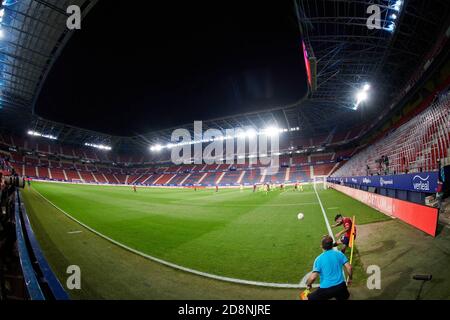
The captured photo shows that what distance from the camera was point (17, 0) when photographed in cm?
2070

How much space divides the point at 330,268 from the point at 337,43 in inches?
1118

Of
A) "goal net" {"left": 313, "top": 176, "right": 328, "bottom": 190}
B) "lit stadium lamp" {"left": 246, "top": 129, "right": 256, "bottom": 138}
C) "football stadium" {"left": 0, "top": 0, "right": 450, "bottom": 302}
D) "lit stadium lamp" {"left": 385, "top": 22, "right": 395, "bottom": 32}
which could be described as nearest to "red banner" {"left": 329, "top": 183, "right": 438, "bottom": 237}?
"football stadium" {"left": 0, "top": 0, "right": 450, "bottom": 302}

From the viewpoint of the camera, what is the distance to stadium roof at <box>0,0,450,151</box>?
2022 centimetres

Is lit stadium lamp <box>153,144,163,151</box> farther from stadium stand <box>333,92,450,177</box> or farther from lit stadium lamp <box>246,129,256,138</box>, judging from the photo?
stadium stand <box>333,92,450,177</box>

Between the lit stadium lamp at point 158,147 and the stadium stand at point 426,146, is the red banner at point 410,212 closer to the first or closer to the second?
the stadium stand at point 426,146

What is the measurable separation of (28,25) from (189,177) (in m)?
51.6

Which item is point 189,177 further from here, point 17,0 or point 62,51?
point 17,0

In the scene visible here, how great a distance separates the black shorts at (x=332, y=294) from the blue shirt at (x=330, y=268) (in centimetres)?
6

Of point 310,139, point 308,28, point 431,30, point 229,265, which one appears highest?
point 308,28

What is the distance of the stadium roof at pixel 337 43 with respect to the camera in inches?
796

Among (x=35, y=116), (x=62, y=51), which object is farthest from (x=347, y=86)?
(x=35, y=116)

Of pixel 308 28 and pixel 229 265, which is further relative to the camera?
pixel 308 28

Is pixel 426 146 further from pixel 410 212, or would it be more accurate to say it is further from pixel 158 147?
pixel 158 147
